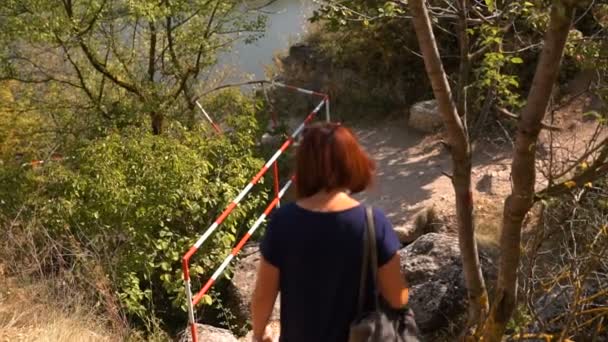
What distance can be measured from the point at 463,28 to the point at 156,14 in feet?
17.4

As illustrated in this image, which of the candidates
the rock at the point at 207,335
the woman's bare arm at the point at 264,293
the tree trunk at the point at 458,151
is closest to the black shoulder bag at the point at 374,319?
the woman's bare arm at the point at 264,293

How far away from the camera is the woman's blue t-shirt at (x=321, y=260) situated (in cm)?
243

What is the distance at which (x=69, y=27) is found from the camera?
8.30 m

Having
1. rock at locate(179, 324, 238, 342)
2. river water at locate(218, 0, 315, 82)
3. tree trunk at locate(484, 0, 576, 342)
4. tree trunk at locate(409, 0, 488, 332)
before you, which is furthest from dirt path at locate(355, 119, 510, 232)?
tree trunk at locate(484, 0, 576, 342)

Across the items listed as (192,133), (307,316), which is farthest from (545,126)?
(192,133)

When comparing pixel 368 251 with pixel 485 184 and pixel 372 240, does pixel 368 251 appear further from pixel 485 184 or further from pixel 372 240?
pixel 485 184

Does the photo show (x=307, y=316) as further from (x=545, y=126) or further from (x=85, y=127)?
(x=85, y=127)

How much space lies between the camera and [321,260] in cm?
247

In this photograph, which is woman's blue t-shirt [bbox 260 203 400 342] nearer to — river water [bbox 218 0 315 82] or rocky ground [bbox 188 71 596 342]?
rocky ground [bbox 188 71 596 342]

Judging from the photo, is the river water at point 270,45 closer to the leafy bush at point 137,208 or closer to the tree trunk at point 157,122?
the tree trunk at point 157,122

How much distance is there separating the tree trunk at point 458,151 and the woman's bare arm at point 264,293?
1117 mm

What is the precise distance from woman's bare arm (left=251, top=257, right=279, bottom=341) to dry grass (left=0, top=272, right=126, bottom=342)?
6.78 ft

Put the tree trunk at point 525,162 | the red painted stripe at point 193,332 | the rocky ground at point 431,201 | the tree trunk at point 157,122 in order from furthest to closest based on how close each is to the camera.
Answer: the tree trunk at point 157,122 < the rocky ground at point 431,201 < the red painted stripe at point 193,332 < the tree trunk at point 525,162

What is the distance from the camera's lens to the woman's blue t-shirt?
243 centimetres
